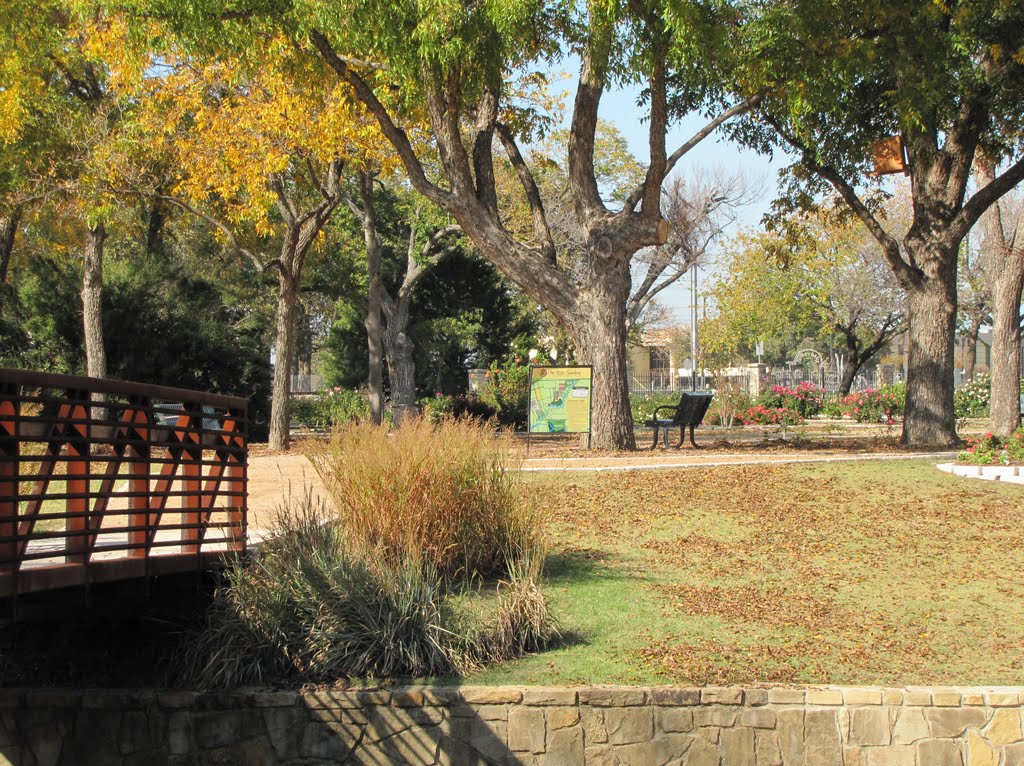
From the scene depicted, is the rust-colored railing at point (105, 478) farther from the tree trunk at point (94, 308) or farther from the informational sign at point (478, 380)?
the informational sign at point (478, 380)

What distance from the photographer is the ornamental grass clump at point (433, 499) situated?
8914 mm

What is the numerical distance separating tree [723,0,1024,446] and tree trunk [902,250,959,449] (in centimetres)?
2

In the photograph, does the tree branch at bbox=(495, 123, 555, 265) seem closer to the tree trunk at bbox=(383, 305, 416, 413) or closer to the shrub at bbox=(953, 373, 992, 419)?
the tree trunk at bbox=(383, 305, 416, 413)

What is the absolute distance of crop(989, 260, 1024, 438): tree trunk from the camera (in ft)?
70.2

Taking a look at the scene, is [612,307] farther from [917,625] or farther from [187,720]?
[187,720]

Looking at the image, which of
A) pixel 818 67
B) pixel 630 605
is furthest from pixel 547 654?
pixel 818 67

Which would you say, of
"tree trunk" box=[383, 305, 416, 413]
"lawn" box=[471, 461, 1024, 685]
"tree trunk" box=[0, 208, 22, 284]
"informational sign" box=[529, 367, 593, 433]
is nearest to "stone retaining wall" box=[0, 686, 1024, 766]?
"lawn" box=[471, 461, 1024, 685]

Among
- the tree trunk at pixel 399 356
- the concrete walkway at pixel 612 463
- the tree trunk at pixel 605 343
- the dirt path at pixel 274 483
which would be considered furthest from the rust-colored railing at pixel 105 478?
the tree trunk at pixel 399 356

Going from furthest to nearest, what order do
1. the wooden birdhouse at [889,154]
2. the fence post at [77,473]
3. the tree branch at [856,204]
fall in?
the wooden birdhouse at [889,154] → the tree branch at [856,204] → the fence post at [77,473]

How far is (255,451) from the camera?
21.5 meters

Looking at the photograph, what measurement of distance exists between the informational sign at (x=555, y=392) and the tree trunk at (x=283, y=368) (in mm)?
6448

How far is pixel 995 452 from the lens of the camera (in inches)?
583

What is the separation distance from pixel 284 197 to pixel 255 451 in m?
4.95

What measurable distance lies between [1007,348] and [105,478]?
19.1 meters
